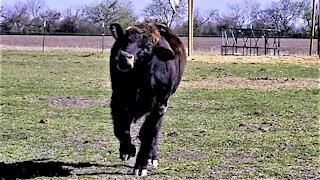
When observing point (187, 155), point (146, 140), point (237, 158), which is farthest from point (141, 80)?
point (237, 158)

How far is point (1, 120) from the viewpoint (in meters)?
10.3

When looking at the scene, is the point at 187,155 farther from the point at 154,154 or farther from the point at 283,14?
the point at 283,14

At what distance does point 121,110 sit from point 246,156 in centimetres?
193

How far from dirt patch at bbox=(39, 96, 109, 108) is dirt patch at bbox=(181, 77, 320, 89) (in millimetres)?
4218

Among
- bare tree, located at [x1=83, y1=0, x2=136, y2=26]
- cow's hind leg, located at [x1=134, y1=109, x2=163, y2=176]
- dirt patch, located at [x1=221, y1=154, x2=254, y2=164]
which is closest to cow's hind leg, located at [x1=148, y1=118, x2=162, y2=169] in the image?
cow's hind leg, located at [x1=134, y1=109, x2=163, y2=176]

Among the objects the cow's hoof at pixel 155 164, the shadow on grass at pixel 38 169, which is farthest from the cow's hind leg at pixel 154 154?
the shadow on grass at pixel 38 169

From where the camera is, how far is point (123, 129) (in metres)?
6.46

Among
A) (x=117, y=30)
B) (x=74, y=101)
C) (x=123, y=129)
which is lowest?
(x=74, y=101)

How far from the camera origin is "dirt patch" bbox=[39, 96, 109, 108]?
12.7 metres

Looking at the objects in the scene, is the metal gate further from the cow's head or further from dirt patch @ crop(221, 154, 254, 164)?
the cow's head

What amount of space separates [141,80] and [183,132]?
3.26 metres

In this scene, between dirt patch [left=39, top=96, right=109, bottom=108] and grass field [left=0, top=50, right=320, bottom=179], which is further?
dirt patch [left=39, top=96, right=109, bottom=108]

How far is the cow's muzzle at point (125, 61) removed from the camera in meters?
5.90

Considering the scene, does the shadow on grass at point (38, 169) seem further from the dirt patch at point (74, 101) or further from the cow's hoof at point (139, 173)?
the dirt patch at point (74, 101)
